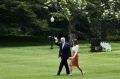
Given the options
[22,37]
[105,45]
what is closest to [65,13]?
[105,45]

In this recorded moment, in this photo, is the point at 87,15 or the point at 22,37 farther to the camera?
the point at 22,37

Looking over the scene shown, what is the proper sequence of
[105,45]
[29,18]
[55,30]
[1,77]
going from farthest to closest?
[55,30], [29,18], [105,45], [1,77]

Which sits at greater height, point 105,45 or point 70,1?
point 70,1

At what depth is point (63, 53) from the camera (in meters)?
23.7

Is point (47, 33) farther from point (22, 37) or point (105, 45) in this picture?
point (105, 45)

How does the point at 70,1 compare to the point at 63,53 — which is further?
the point at 70,1

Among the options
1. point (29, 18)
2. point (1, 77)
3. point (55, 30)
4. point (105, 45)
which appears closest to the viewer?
point (1, 77)

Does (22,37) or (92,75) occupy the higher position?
(92,75)

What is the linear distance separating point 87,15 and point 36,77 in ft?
113

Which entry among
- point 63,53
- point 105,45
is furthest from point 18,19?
point 63,53

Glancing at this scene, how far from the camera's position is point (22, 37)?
260 ft

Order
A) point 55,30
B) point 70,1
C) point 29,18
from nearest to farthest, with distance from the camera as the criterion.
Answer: point 70,1 → point 29,18 → point 55,30

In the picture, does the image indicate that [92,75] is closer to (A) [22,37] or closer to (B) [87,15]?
(B) [87,15]

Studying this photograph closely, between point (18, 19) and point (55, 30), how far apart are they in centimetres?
785
